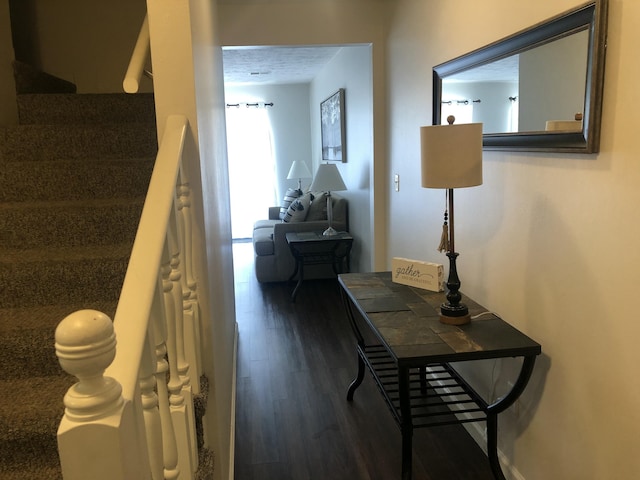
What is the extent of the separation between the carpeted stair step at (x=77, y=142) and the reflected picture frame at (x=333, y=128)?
10.6 ft

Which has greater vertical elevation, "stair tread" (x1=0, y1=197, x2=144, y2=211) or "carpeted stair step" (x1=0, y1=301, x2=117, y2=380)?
"stair tread" (x1=0, y1=197, x2=144, y2=211)

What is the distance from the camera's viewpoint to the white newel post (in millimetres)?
656

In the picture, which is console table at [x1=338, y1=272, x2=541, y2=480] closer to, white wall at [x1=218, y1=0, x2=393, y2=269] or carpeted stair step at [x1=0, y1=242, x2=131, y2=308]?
carpeted stair step at [x1=0, y1=242, x2=131, y2=308]

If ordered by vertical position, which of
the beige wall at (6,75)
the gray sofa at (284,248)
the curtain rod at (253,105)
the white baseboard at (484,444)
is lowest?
the white baseboard at (484,444)

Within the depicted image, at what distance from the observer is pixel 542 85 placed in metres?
1.74

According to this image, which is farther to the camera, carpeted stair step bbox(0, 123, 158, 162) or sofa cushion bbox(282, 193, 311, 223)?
sofa cushion bbox(282, 193, 311, 223)

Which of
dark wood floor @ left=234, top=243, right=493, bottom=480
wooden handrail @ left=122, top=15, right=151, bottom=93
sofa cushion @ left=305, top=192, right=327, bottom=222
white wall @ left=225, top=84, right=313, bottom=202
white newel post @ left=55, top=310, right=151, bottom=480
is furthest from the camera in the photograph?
white wall @ left=225, top=84, right=313, bottom=202

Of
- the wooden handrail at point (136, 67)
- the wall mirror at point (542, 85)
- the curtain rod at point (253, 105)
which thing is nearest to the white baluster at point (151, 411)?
the wooden handrail at point (136, 67)

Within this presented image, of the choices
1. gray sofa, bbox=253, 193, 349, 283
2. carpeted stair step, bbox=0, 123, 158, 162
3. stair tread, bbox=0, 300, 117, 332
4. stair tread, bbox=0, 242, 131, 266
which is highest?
carpeted stair step, bbox=0, 123, 158, 162

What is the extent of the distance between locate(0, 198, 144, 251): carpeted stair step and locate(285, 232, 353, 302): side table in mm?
2896

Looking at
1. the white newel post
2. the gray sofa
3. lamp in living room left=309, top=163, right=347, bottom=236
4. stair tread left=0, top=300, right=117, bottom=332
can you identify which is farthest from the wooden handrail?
the gray sofa

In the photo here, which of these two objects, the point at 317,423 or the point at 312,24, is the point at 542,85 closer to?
the point at 317,423

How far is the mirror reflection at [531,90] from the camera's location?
5.07ft

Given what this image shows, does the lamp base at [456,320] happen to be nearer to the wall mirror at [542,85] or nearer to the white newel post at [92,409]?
the wall mirror at [542,85]
